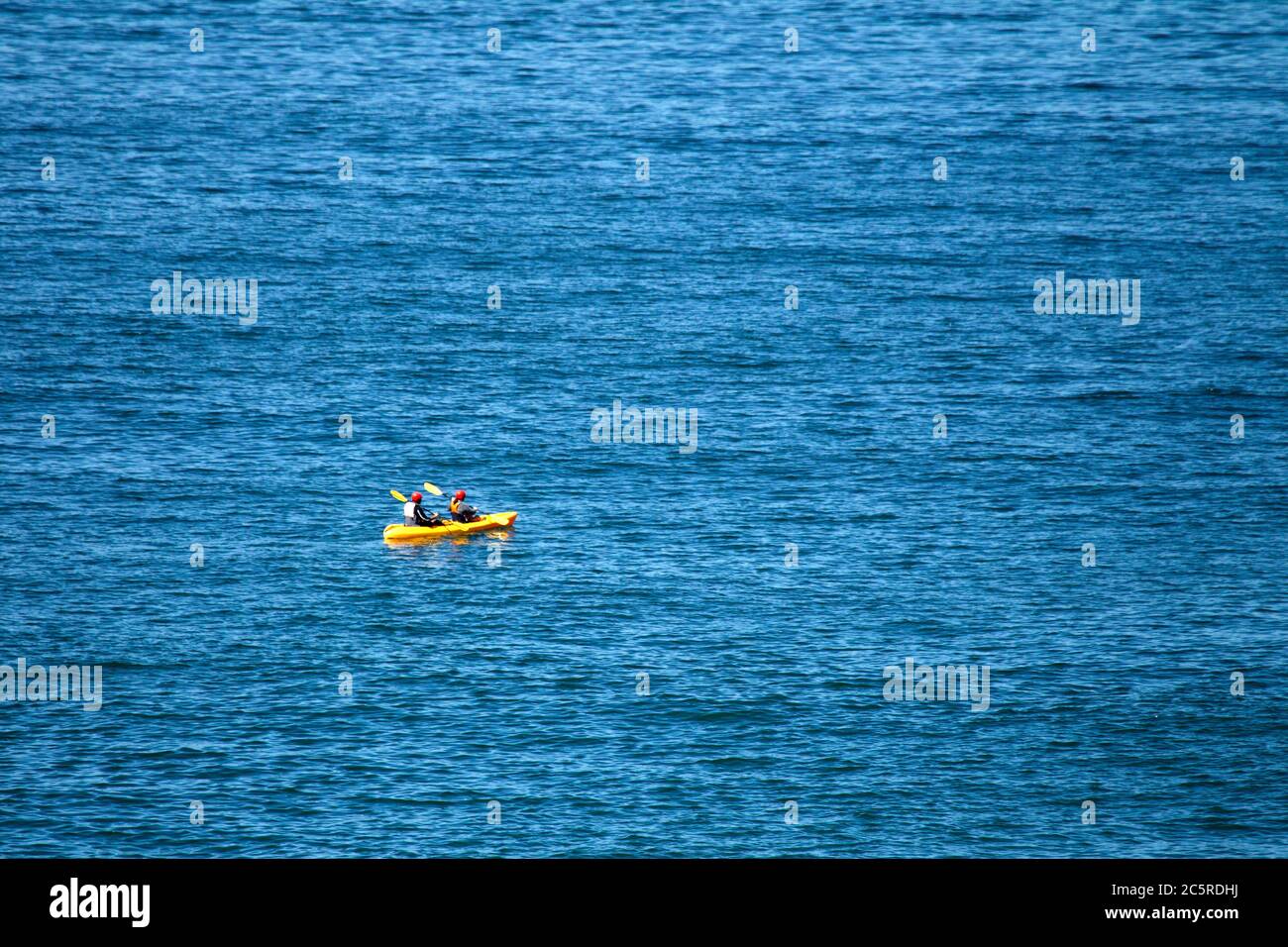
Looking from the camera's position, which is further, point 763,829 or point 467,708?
point 467,708

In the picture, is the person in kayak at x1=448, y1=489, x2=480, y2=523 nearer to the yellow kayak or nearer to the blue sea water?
the yellow kayak

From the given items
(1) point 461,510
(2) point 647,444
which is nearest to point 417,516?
(1) point 461,510

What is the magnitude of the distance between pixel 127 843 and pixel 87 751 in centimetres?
824

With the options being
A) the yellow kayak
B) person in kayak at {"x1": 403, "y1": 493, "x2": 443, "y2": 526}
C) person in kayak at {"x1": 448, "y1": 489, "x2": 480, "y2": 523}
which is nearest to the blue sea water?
the yellow kayak

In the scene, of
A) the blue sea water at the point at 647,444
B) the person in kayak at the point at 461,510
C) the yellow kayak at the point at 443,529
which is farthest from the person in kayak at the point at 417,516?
the blue sea water at the point at 647,444

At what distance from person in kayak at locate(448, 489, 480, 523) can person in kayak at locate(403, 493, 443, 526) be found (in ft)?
3.01

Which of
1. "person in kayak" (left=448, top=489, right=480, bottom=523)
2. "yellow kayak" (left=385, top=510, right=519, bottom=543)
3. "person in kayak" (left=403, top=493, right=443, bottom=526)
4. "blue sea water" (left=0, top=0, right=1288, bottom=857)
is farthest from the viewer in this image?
"yellow kayak" (left=385, top=510, right=519, bottom=543)

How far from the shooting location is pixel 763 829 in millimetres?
65562

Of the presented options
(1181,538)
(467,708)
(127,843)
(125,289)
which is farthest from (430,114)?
(127,843)

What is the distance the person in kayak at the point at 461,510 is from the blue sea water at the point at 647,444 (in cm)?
233

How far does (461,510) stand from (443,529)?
2.19m

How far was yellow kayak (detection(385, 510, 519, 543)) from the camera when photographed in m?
91.6

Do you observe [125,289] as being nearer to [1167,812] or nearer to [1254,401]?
[1254,401]
